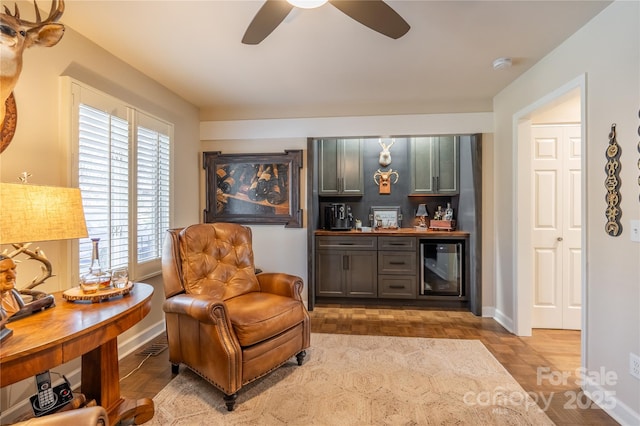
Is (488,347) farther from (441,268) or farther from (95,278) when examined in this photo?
(95,278)

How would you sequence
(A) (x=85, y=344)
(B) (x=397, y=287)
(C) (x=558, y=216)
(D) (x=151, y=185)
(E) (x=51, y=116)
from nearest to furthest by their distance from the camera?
(A) (x=85, y=344) < (E) (x=51, y=116) < (D) (x=151, y=185) < (C) (x=558, y=216) < (B) (x=397, y=287)

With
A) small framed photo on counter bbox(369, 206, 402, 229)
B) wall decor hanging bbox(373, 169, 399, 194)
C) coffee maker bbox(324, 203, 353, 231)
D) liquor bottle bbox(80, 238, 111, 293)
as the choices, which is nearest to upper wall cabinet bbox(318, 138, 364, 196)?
coffee maker bbox(324, 203, 353, 231)

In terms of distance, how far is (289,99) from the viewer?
133 inches

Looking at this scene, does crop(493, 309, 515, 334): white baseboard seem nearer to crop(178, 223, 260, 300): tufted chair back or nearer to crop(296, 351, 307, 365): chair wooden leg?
crop(296, 351, 307, 365): chair wooden leg

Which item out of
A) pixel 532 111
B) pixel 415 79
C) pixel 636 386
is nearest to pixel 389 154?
pixel 415 79

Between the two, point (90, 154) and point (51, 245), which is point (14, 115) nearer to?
point (90, 154)

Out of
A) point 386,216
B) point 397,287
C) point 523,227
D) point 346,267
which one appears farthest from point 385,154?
point 523,227

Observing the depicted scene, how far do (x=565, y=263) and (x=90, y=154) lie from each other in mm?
4327

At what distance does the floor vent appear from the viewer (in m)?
2.52

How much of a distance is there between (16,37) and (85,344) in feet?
4.69

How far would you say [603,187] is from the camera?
184 centimetres

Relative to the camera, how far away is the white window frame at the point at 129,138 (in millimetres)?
1988

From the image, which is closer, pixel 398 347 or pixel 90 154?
pixel 90 154

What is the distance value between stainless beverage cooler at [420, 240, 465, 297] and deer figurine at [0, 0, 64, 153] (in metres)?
3.73
